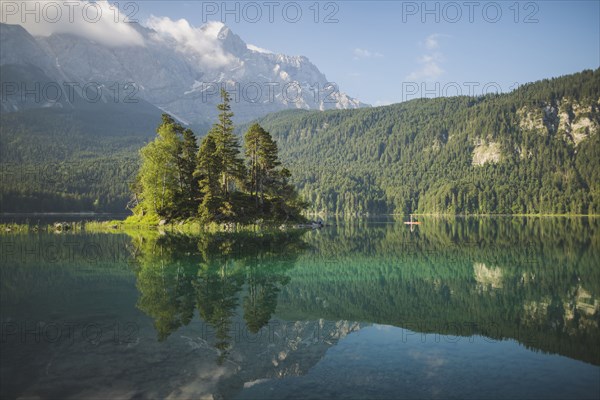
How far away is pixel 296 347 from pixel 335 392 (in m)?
3.77

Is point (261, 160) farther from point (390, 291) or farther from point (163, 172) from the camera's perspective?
point (390, 291)

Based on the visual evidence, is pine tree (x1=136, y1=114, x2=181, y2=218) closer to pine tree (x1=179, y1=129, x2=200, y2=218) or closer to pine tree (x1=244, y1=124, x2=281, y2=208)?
pine tree (x1=179, y1=129, x2=200, y2=218)

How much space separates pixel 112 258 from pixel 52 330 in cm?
2094

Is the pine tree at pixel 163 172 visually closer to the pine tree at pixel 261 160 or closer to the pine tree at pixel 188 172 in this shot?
the pine tree at pixel 188 172

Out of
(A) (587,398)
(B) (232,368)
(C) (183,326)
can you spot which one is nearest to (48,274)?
(C) (183,326)

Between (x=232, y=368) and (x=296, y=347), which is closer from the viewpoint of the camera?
(x=232, y=368)

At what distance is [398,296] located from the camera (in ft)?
76.8

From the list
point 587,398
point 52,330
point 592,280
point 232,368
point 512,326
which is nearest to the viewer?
point 587,398

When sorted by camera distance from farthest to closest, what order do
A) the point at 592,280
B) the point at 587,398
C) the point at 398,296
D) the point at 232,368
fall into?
the point at 592,280, the point at 398,296, the point at 232,368, the point at 587,398

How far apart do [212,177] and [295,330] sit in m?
56.4

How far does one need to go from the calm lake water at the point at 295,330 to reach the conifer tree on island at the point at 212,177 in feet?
124

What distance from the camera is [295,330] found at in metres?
17.0

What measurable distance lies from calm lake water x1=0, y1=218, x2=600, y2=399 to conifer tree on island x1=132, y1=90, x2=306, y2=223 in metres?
37.7

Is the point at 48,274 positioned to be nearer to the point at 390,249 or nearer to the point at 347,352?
the point at 347,352
